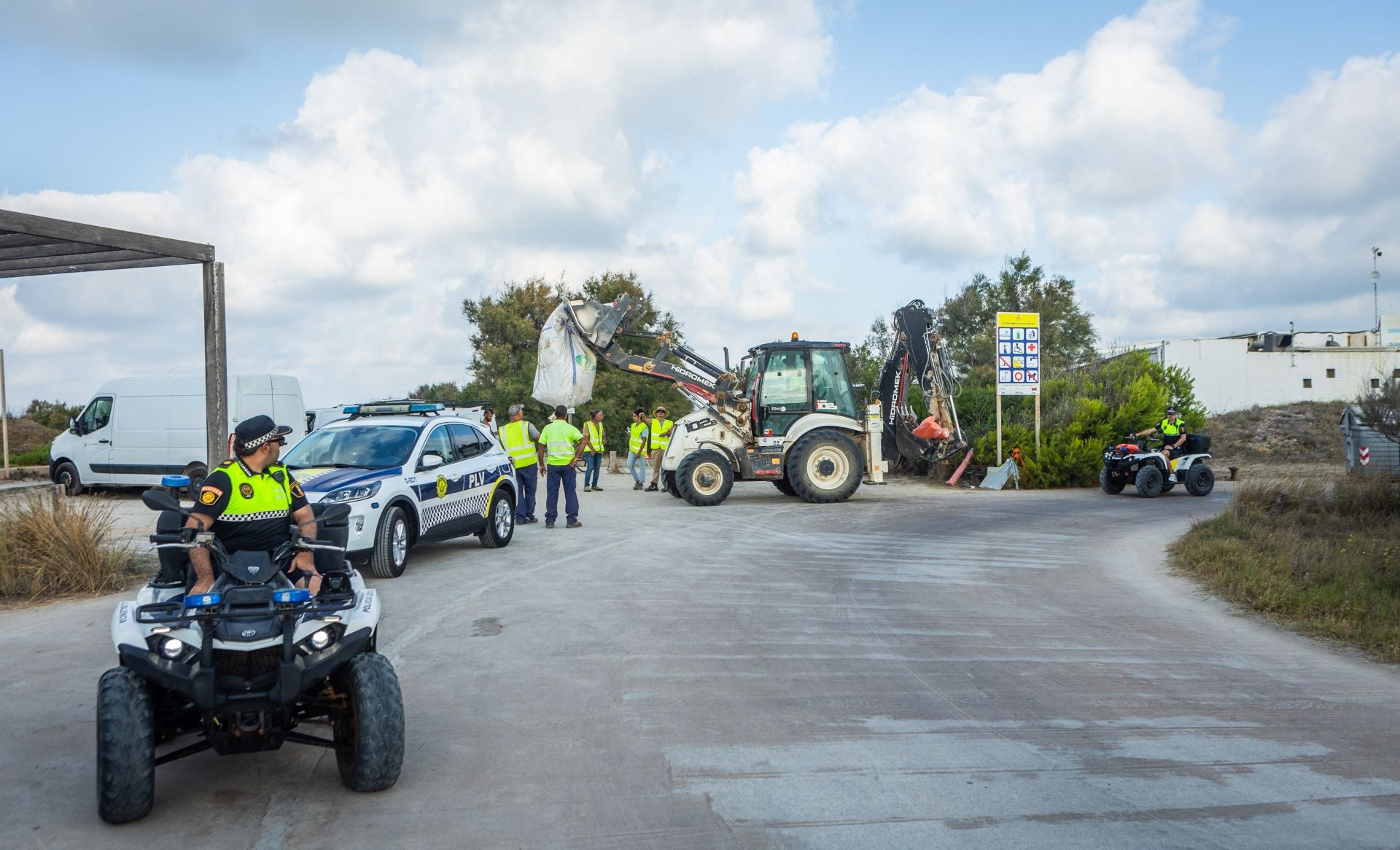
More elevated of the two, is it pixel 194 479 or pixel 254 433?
pixel 254 433

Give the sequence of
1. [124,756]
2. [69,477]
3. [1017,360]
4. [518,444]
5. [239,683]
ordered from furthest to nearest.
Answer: [1017,360] → [69,477] → [518,444] → [239,683] → [124,756]

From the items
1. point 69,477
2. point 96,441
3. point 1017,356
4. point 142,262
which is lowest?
point 69,477

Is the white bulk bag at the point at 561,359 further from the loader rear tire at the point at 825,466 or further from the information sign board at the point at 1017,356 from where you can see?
the information sign board at the point at 1017,356

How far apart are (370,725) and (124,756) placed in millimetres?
A: 994

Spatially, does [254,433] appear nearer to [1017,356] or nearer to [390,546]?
[390,546]

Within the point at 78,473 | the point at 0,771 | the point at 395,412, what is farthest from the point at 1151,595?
the point at 78,473

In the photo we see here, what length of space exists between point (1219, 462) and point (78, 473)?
1246 inches

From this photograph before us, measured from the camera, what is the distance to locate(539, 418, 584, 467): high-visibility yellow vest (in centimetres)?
1561

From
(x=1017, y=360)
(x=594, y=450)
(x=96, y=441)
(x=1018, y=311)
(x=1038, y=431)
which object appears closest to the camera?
(x=96, y=441)

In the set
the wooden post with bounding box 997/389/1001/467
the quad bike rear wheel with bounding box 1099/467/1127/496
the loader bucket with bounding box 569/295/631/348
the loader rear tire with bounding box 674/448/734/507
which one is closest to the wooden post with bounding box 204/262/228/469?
the loader rear tire with bounding box 674/448/734/507

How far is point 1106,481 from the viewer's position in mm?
23406

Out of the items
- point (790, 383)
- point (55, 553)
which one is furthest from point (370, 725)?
point (790, 383)

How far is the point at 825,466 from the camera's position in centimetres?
2047

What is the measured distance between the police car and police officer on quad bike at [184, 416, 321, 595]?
4.63 meters
